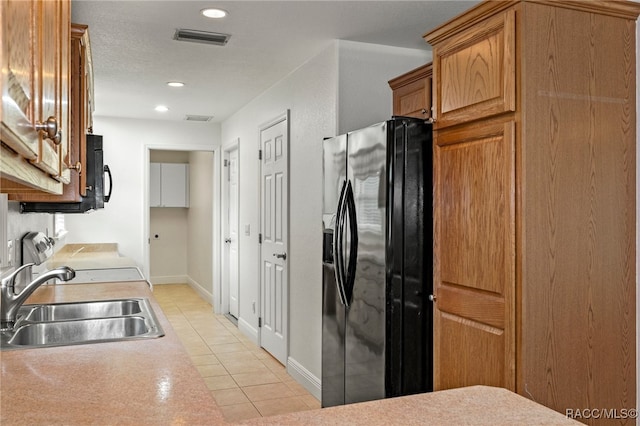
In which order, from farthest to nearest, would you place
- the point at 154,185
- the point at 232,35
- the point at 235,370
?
the point at 154,185 < the point at 235,370 < the point at 232,35

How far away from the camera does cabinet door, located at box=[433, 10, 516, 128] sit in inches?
80.4

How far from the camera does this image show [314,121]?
13.0 feet

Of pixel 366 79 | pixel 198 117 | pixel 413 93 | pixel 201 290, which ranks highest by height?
pixel 198 117

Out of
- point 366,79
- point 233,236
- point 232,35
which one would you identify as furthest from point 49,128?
point 233,236

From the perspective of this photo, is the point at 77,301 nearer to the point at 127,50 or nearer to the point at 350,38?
the point at 127,50

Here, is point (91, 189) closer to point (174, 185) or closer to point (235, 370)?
point (235, 370)

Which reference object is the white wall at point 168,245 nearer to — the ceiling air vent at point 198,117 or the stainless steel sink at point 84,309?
the ceiling air vent at point 198,117

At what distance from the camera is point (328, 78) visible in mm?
3730

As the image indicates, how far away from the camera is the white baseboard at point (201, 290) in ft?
25.2

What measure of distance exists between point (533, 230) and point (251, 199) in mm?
3998

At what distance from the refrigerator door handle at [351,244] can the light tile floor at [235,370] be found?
101 cm

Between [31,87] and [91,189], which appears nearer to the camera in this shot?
[31,87]

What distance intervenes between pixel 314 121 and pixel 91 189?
1.80 metres

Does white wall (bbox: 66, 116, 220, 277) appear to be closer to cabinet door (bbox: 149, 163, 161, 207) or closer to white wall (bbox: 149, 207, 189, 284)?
cabinet door (bbox: 149, 163, 161, 207)
